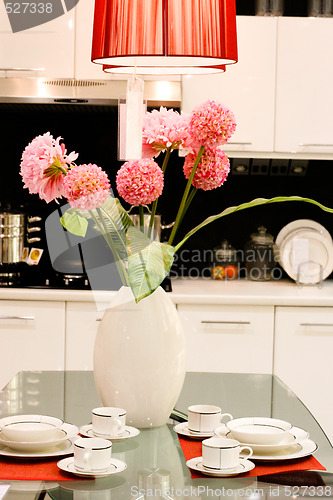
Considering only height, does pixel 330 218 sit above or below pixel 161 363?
above

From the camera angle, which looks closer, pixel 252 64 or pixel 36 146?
pixel 36 146

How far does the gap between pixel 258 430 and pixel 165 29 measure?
0.78 meters

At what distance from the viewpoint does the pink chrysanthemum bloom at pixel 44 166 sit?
54.6 inches

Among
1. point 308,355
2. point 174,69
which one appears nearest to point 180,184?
point 308,355

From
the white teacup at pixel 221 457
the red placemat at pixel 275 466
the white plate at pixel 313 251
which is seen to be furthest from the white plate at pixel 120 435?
the white plate at pixel 313 251

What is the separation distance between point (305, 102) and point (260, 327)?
3.29 feet

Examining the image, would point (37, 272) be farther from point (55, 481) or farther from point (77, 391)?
point (55, 481)

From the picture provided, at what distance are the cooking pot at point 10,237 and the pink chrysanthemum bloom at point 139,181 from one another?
6.08 ft

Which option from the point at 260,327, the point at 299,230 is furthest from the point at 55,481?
the point at 299,230

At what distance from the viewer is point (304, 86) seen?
3.21 metres

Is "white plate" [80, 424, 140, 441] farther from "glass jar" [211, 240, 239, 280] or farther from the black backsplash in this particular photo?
the black backsplash

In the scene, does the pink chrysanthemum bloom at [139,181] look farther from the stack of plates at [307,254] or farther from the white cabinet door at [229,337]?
the stack of plates at [307,254]

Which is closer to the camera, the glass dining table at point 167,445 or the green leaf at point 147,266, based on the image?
the glass dining table at point 167,445

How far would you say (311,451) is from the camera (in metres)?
1.33
